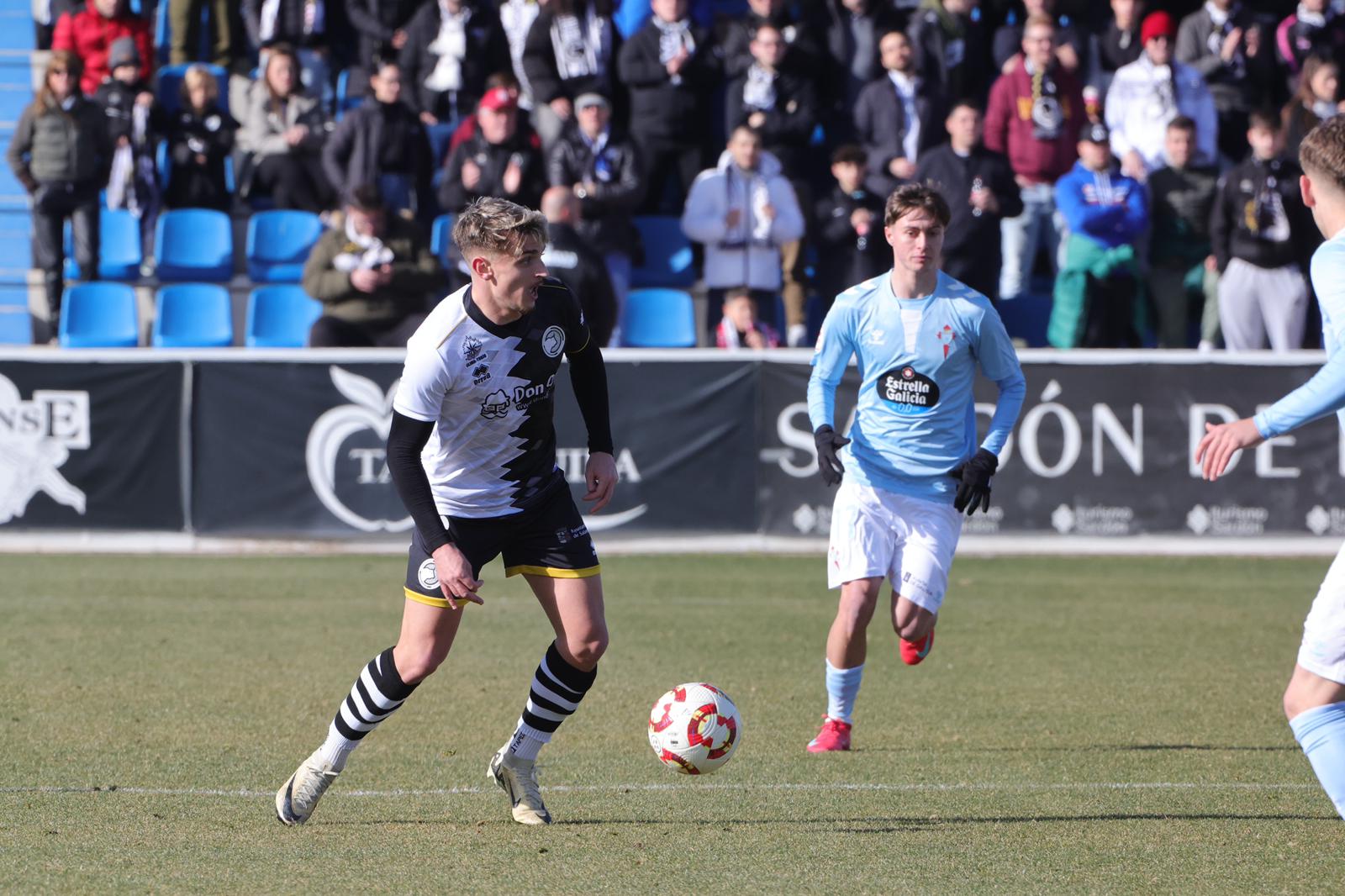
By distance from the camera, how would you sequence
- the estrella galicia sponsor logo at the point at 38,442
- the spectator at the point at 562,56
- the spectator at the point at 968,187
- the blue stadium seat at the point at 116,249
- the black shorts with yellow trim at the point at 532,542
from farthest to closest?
the blue stadium seat at the point at 116,249 < the spectator at the point at 562,56 < the spectator at the point at 968,187 < the estrella galicia sponsor logo at the point at 38,442 < the black shorts with yellow trim at the point at 532,542

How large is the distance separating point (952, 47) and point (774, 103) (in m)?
2.18

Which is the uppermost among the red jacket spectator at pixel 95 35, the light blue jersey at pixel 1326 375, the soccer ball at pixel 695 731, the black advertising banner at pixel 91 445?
the red jacket spectator at pixel 95 35

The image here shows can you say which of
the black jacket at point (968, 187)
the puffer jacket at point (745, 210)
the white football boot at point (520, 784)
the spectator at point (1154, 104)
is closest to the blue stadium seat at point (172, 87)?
the puffer jacket at point (745, 210)

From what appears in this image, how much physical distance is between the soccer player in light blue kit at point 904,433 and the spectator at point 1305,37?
12418mm

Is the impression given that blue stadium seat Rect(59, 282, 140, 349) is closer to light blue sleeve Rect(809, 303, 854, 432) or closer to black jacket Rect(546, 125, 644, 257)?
black jacket Rect(546, 125, 644, 257)

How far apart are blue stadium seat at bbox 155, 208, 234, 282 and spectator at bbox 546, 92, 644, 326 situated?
3530mm

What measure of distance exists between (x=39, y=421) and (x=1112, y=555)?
29.9ft

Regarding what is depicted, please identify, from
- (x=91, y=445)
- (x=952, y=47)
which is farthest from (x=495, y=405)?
(x=952, y=47)

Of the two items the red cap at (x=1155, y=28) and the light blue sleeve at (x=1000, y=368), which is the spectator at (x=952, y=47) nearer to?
the red cap at (x=1155, y=28)

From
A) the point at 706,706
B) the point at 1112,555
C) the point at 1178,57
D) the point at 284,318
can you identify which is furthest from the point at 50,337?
the point at 706,706

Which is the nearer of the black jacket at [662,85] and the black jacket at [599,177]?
the black jacket at [599,177]

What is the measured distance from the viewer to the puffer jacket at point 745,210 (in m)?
16.3

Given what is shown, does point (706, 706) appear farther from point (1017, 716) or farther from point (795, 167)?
point (795, 167)

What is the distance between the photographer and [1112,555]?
14.8 metres
